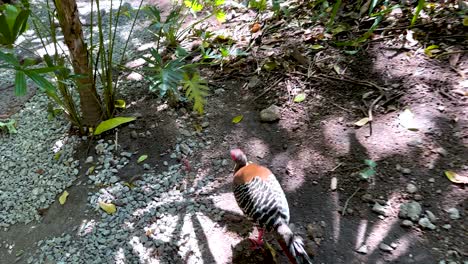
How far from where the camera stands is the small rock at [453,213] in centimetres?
204

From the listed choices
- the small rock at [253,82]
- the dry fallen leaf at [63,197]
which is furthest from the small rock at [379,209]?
the dry fallen leaf at [63,197]

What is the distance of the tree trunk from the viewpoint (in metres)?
2.63

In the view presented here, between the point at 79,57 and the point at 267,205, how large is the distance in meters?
1.73

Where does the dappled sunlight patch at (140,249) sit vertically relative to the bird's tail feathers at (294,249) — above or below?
below

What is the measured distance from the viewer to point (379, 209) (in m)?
2.17

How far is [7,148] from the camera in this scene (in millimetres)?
3209

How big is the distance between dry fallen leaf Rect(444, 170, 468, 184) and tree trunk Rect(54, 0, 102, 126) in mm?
2233

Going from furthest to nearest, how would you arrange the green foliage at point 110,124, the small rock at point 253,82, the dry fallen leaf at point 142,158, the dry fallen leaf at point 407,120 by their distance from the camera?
1. the small rock at point 253,82
2. the green foliage at point 110,124
3. the dry fallen leaf at point 142,158
4. the dry fallen leaf at point 407,120

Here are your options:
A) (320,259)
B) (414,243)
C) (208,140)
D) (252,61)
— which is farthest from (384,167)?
(252,61)

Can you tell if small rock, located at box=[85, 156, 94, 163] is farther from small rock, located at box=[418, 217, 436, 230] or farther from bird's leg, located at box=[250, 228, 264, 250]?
small rock, located at box=[418, 217, 436, 230]

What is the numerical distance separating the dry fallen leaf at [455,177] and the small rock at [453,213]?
0.17 metres

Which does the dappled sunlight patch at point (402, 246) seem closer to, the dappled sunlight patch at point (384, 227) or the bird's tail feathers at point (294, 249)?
the dappled sunlight patch at point (384, 227)

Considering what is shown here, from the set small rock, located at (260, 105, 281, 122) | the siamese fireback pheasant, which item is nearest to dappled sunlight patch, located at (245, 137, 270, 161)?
small rock, located at (260, 105, 281, 122)

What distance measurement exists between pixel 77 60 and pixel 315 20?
79.6 inches
